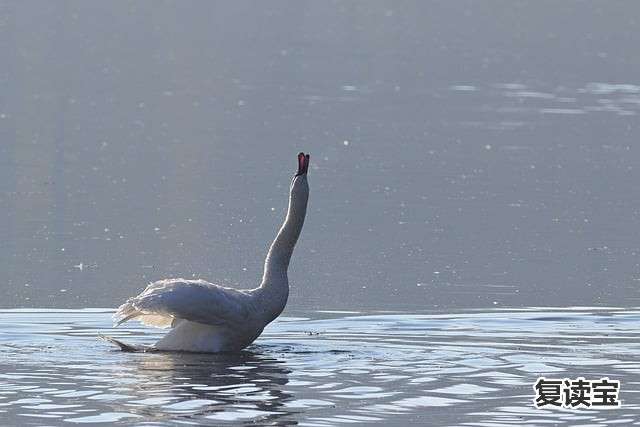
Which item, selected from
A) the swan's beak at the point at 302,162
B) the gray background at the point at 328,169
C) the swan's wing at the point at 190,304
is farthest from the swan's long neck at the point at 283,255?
the gray background at the point at 328,169

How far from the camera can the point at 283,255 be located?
13.9 metres

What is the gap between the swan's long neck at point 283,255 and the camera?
13.5 metres

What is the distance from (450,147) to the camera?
27.0m

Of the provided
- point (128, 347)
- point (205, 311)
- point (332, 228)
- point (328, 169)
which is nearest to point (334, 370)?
point (205, 311)

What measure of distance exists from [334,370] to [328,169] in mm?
12007

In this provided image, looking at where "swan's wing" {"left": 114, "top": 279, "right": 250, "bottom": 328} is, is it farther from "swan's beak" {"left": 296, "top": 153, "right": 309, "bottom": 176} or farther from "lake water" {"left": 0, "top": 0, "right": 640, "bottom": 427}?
"swan's beak" {"left": 296, "top": 153, "right": 309, "bottom": 176}

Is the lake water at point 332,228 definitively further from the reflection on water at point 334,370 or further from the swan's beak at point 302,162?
the swan's beak at point 302,162

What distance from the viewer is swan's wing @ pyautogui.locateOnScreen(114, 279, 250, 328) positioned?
12945 mm

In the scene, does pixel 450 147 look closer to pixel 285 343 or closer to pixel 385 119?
pixel 385 119

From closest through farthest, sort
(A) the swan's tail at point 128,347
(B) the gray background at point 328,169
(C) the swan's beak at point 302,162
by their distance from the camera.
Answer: (A) the swan's tail at point 128,347, (C) the swan's beak at point 302,162, (B) the gray background at point 328,169

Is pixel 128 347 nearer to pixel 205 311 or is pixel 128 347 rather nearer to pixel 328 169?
pixel 205 311

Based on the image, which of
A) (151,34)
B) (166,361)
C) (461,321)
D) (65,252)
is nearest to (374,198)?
(65,252)

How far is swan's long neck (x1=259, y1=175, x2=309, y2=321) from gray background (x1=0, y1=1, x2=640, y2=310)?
159 centimetres

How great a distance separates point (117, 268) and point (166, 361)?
14.3 ft
